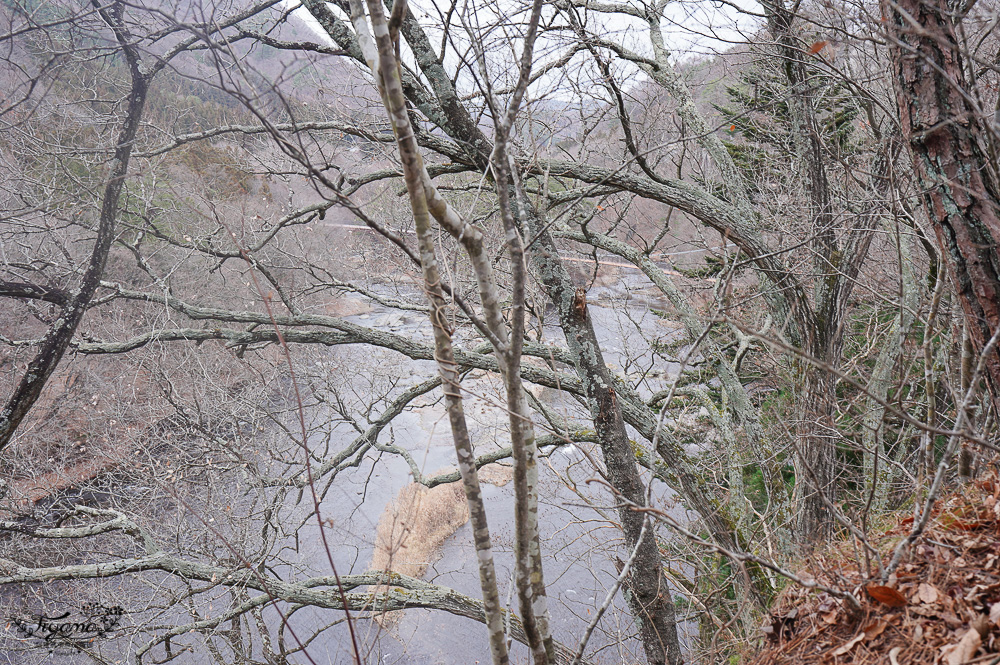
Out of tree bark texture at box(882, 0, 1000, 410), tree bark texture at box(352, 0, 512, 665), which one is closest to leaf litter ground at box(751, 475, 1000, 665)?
tree bark texture at box(882, 0, 1000, 410)

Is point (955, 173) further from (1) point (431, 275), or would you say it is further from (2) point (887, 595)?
(1) point (431, 275)

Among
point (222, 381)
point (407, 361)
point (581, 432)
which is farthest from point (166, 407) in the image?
point (581, 432)

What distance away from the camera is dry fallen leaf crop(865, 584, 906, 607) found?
6.53 feet

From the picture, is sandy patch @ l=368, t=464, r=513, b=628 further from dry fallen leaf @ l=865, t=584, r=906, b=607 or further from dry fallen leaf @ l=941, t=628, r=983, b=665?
dry fallen leaf @ l=941, t=628, r=983, b=665

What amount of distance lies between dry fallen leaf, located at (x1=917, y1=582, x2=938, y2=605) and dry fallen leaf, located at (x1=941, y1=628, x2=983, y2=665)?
8.3 inches

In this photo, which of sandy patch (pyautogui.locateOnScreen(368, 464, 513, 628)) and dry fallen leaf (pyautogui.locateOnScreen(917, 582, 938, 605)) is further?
sandy patch (pyautogui.locateOnScreen(368, 464, 513, 628))

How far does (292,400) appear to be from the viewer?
45.8 feet

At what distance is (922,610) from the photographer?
6.32ft

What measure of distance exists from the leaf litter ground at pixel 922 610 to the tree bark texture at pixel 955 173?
1.69 feet

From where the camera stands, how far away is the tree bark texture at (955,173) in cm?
216

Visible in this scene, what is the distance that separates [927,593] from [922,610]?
7cm

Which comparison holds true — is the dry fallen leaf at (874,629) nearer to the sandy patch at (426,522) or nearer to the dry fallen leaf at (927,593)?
the dry fallen leaf at (927,593)

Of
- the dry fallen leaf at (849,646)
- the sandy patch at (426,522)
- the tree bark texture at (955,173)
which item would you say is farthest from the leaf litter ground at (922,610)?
the sandy patch at (426,522)

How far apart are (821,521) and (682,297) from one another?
2.51 metres
